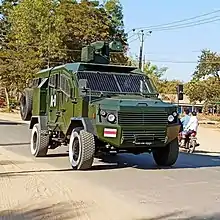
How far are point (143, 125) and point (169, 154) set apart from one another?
1628 millimetres

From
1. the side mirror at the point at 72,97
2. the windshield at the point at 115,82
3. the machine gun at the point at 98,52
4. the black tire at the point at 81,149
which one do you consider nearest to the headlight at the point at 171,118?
the windshield at the point at 115,82

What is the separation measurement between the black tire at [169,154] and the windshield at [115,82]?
154 centimetres

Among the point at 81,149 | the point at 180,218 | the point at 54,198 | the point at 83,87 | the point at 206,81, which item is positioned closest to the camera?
the point at 180,218

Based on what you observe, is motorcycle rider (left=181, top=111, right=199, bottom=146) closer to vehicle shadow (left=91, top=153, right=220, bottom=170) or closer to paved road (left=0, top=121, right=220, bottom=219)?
vehicle shadow (left=91, top=153, right=220, bottom=170)

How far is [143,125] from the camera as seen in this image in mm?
12281

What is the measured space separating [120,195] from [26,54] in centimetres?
4291

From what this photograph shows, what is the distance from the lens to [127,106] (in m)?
12.1

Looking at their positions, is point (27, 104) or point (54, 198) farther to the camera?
point (27, 104)

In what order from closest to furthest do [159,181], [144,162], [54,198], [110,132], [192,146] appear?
[54,198]
[159,181]
[110,132]
[144,162]
[192,146]

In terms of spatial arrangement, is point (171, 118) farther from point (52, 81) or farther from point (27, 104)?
point (27, 104)

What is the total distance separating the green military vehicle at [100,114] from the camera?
480 inches

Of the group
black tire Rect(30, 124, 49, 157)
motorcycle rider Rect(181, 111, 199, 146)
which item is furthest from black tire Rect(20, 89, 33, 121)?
motorcycle rider Rect(181, 111, 199, 146)

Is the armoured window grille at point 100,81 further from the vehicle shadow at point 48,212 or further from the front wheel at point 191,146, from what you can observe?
Answer: the front wheel at point 191,146

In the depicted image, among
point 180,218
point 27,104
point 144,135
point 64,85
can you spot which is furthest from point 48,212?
point 27,104
